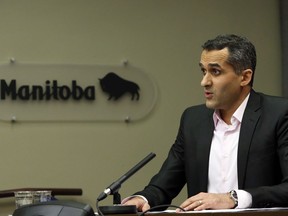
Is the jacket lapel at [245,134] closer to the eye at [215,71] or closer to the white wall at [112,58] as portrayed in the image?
the eye at [215,71]

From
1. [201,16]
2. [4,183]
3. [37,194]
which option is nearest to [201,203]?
[37,194]

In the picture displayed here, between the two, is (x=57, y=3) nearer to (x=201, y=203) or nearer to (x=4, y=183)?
(x=4, y=183)

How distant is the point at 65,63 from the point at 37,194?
2336 millimetres

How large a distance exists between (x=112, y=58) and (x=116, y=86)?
7.7 inches

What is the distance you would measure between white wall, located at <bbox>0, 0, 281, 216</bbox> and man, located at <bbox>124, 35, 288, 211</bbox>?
1.74 m

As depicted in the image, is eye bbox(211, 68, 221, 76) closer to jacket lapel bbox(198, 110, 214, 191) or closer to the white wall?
jacket lapel bbox(198, 110, 214, 191)

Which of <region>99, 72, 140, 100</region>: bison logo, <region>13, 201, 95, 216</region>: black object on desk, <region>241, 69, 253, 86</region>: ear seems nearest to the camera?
<region>13, 201, 95, 216</region>: black object on desk

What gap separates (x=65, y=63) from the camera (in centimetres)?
485

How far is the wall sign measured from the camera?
4.76m

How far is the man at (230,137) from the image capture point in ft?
9.75

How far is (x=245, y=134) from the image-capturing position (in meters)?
3.00

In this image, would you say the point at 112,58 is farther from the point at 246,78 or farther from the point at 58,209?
the point at 58,209

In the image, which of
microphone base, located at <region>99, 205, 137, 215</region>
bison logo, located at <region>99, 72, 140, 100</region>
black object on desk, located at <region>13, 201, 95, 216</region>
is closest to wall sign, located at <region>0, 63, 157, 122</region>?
bison logo, located at <region>99, 72, 140, 100</region>

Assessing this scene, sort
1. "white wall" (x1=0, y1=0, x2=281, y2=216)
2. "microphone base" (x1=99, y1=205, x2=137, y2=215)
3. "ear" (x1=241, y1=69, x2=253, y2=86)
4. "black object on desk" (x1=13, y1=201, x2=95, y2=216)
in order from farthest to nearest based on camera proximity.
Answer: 1. "white wall" (x1=0, y1=0, x2=281, y2=216)
2. "ear" (x1=241, y1=69, x2=253, y2=86)
3. "microphone base" (x1=99, y1=205, x2=137, y2=215)
4. "black object on desk" (x1=13, y1=201, x2=95, y2=216)
